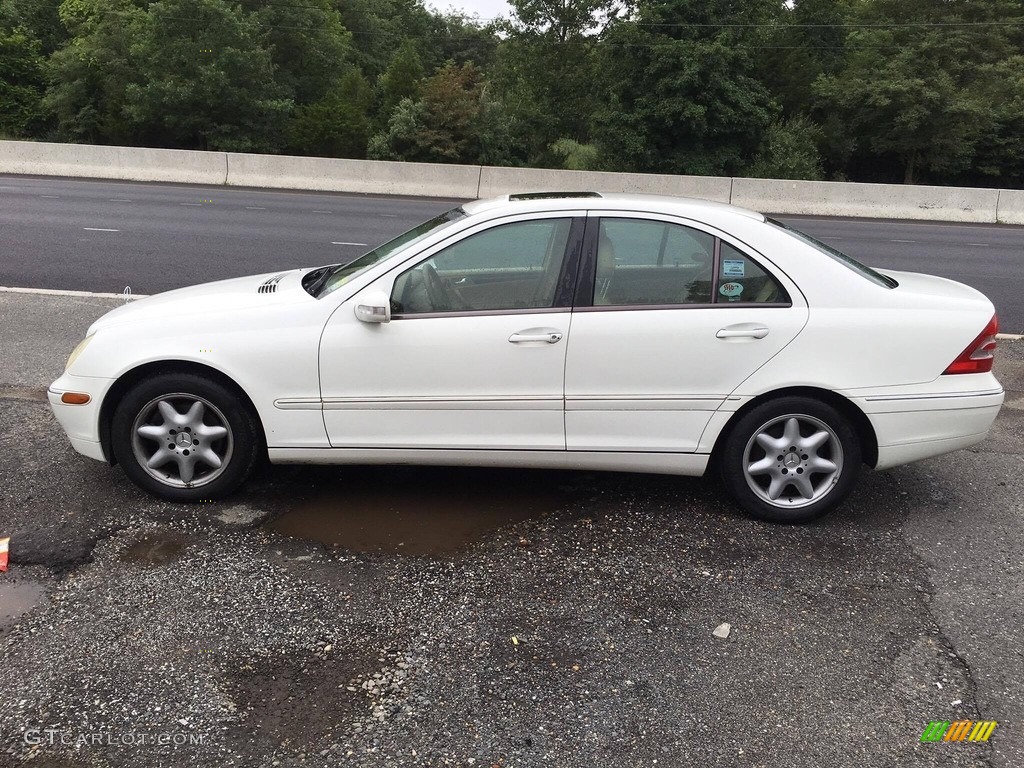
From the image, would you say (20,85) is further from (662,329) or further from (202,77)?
(662,329)

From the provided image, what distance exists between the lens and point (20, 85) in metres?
45.8

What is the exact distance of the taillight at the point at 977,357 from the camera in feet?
13.9

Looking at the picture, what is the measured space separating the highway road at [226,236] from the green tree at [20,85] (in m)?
26.1

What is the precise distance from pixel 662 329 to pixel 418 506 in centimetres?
150

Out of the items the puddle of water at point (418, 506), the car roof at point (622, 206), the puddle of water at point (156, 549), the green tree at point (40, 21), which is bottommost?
the puddle of water at point (156, 549)

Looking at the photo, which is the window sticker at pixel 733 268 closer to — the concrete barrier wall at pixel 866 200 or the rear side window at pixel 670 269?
the rear side window at pixel 670 269

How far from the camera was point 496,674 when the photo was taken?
3141 millimetres

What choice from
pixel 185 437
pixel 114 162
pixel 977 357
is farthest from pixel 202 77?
pixel 977 357

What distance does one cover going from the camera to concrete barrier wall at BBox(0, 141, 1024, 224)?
2191 centimetres

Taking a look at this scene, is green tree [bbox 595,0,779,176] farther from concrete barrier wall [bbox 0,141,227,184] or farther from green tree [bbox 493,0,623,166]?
concrete barrier wall [bbox 0,141,227,184]

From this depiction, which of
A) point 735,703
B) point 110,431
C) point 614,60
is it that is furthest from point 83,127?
point 735,703

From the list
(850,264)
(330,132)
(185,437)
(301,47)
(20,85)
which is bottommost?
(185,437)

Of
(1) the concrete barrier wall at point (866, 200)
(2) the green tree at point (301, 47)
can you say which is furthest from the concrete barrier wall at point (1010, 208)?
(2) the green tree at point (301, 47)

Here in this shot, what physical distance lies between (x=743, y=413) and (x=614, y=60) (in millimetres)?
33006
